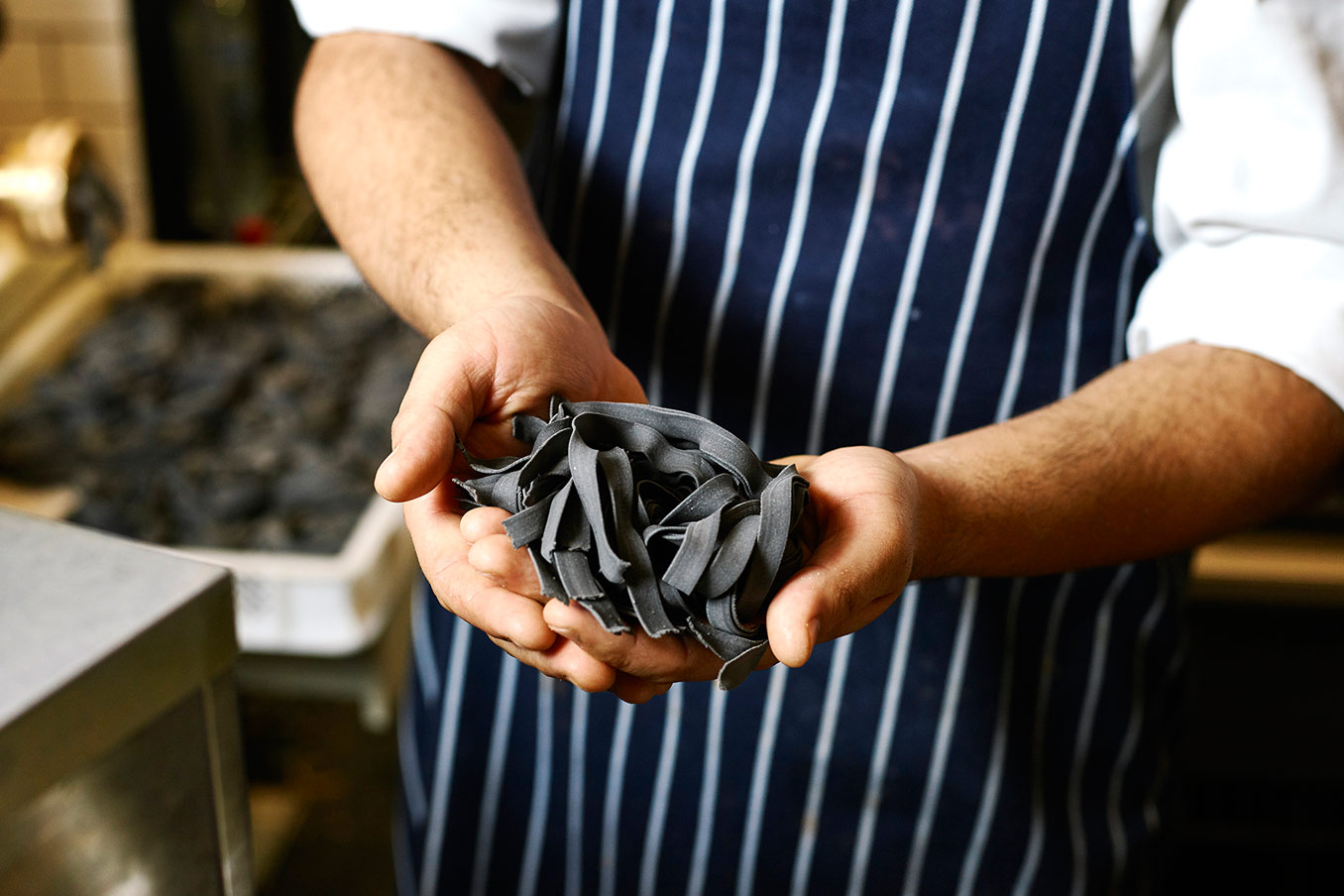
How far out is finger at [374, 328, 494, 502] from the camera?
0.56 metres

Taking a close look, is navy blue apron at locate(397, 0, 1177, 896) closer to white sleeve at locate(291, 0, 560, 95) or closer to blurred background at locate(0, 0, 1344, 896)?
white sleeve at locate(291, 0, 560, 95)

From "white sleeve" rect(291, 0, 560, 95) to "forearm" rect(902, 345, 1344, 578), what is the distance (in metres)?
0.49

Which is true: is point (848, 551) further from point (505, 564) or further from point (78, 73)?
point (78, 73)

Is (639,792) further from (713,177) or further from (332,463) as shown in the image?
(332,463)

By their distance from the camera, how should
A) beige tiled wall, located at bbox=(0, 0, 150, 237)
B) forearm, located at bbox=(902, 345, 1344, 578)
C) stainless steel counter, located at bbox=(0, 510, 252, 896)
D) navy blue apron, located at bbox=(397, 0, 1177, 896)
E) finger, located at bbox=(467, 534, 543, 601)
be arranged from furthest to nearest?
beige tiled wall, located at bbox=(0, 0, 150, 237) → navy blue apron, located at bbox=(397, 0, 1177, 896) → forearm, located at bbox=(902, 345, 1344, 578) → finger, located at bbox=(467, 534, 543, 601) → stainless steel counter, located at bbox=(0, 510, 252, 896)

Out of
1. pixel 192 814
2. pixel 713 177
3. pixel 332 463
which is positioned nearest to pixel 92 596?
pixel 192 814

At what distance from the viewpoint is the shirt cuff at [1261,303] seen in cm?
75

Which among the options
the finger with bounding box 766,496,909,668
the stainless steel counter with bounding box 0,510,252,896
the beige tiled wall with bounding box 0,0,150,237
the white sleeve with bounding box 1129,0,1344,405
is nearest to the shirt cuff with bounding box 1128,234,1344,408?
the white sleeve with bounding box 1129,0,1344,405

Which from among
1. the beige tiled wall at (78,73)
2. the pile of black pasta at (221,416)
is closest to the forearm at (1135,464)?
the pile of black pasta at (221,416)

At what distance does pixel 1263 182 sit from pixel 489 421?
23.4 inches

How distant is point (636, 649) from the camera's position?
1.84 ft

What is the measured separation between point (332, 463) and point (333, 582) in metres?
0.29

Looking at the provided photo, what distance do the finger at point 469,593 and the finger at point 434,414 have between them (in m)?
0.04

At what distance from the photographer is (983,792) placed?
37.2 inches
